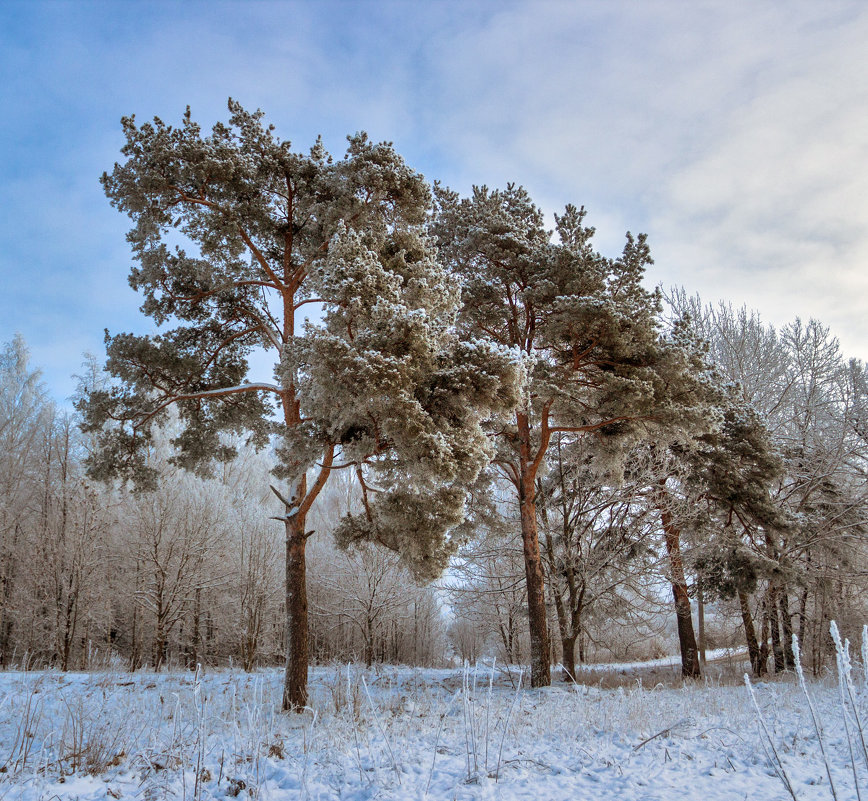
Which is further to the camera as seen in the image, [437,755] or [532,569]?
[532,569]

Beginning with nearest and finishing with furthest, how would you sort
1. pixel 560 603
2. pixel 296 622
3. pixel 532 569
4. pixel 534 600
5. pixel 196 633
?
pixel 296 622, pixel 534 600, pixel 532 569, pixel 560 603, pixel 196 633

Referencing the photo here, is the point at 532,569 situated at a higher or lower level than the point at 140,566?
higher

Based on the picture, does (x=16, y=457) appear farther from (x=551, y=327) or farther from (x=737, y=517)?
(x=737, y=517)

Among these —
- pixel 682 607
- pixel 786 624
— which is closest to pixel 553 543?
pixel 682 607

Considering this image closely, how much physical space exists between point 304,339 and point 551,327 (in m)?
4.62

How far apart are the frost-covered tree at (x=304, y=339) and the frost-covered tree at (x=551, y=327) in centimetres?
177

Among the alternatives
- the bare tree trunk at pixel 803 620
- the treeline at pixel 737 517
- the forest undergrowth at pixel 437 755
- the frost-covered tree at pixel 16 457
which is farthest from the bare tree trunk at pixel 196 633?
the bare tree trunk at pixel 803 620

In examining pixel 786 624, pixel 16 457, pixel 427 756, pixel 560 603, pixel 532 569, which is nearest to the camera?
pixel 427 756

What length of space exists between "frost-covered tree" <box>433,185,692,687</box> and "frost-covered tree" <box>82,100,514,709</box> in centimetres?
177

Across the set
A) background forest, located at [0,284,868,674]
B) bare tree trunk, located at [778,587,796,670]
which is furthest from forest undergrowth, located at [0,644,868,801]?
bare tree trunk, located at [778,587,796,670]

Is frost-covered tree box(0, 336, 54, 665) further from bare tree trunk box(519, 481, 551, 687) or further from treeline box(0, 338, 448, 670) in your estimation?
bare tree trunk box(519, 481, 551, 687)

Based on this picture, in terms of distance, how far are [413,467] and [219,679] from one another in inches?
314

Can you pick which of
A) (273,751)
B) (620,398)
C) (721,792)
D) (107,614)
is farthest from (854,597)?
(107,614)

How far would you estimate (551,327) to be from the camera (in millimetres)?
10031
